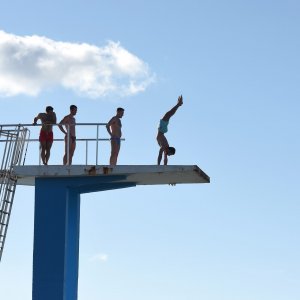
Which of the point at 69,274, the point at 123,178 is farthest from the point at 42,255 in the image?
the point at 123,178

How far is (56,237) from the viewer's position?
79.7 feet

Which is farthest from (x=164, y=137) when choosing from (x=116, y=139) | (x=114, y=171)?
(x=114, y=171)

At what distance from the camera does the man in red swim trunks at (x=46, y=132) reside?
2494 cm

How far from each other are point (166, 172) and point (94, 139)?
1.87 metres

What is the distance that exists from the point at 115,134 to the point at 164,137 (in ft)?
3.88

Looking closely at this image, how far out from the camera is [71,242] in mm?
24719

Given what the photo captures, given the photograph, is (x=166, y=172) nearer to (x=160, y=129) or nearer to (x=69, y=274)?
(x=160, y=129)

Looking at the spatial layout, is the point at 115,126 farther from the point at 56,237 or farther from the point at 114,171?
the point at 56,237

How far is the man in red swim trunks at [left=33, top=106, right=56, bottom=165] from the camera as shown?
81.8ft

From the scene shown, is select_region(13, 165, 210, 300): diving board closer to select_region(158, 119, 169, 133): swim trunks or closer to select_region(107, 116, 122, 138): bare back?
select_region(107, 116, 122, 138): bare back

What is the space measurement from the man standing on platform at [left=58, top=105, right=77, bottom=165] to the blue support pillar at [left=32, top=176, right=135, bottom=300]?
0.61 m

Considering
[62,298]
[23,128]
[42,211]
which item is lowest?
[62,298]

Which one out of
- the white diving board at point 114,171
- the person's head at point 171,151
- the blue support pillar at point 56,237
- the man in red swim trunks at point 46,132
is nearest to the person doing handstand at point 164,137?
the person's head at point 171,151

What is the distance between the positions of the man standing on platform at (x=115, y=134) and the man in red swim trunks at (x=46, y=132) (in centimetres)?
145
